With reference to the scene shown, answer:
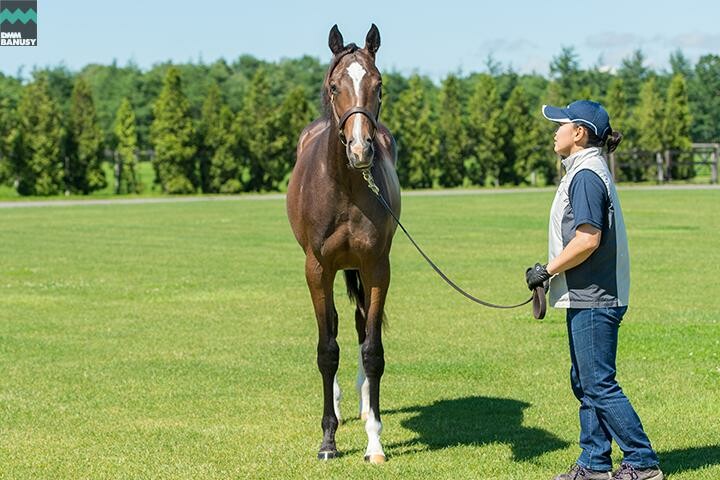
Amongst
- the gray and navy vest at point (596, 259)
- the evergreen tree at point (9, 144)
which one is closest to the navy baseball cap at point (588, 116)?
the gray and navy vest at point (596, 259)

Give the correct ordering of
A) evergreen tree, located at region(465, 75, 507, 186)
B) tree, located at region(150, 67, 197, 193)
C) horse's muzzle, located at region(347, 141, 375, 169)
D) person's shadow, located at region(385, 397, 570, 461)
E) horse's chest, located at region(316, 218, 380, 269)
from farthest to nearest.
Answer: evergreen tree, located at region(465, 75, 507, 186), tree, located at region(150, 67, 197, 193), person's shadow, located at region(385, 397, 570, 461), horse's chest, located at region(316, 218, 380, 269), horse's muzzle, located at region(347, 141, 375, 169)

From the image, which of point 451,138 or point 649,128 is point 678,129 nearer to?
point 649,128

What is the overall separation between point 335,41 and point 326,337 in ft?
6.77

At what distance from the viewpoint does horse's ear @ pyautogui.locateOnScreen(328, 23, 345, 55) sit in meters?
6.59

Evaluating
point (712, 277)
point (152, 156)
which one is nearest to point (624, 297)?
point (712, 277)

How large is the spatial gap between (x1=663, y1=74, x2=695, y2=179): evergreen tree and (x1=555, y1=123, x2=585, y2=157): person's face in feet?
188

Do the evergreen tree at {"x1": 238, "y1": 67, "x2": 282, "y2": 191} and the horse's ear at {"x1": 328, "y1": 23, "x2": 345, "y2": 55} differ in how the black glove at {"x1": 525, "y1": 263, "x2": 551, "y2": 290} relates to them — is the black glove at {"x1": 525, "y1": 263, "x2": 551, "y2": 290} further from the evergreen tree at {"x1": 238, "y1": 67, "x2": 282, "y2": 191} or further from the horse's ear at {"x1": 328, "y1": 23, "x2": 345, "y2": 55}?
the evergreen tree at {"x1": 238, "y1": 67, "x2": 282, "y2": 191}

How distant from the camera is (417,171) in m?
56.6

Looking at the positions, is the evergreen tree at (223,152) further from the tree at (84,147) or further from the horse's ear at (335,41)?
the horse's ear at (335,41)

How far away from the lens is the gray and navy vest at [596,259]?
5648 mm

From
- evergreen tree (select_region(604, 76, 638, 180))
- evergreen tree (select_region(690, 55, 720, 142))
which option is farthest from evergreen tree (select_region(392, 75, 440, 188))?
evergreen tree (select_region(690, 55, 720, 142))

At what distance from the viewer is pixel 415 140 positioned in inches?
2222

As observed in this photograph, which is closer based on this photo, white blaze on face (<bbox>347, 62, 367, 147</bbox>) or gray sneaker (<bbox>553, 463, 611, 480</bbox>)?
gray sneaker (<bbox>553, 463, 611, 480</bbox>)

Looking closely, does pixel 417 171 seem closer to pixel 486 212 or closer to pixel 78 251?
pixel 486 212
